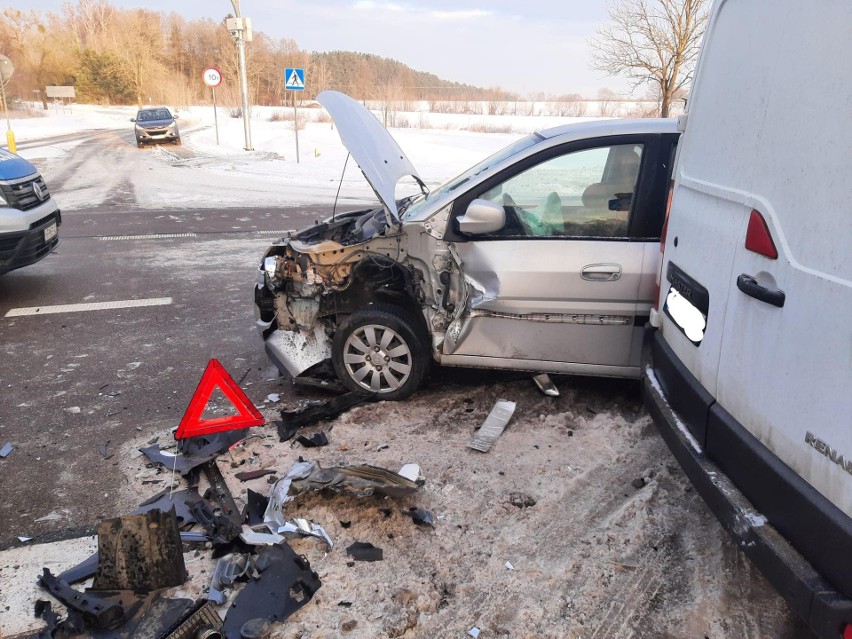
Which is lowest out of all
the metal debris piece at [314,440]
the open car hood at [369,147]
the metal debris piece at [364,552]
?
the metal debris piece at [364,552]

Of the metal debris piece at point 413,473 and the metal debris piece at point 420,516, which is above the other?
the metal debris piece at point 413,473

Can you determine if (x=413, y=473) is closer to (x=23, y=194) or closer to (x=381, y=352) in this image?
(x=381, y=352)

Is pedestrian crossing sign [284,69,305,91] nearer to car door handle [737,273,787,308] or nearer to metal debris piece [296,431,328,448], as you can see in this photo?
metal debris piece [296,431,328,448]

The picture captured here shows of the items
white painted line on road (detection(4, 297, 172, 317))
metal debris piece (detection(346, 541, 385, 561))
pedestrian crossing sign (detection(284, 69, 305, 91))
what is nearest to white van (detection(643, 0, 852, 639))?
metal debris piece (detection(346, 541, 385, 561))

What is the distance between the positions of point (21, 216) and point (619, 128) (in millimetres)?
6000

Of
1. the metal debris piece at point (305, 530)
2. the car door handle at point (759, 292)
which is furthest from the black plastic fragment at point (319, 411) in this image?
the car door handle at point (759, 292)

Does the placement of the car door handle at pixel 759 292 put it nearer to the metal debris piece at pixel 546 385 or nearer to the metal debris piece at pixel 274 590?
the metal debris piece at pixel 274 590

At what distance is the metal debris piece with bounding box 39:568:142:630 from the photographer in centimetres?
258

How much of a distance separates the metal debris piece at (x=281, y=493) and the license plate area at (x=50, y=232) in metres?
5.23

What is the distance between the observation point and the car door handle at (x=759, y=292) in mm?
2083

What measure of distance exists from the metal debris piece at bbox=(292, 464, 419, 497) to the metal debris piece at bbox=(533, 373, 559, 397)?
4.85 ft

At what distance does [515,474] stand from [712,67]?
7.54 feet

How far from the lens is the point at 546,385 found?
454 centimetres

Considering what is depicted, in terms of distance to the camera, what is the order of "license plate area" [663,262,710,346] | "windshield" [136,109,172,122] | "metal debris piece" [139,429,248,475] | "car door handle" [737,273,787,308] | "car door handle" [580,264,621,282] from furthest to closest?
1. "windshield" [136,109,172,122]
2. "car door handle" [580,264,621,282]
3. "metal debris piece" [139,429,248,475]
4. "license plate area" [663,262,710,346]
5. "car door handle" [737,273,787,308]
